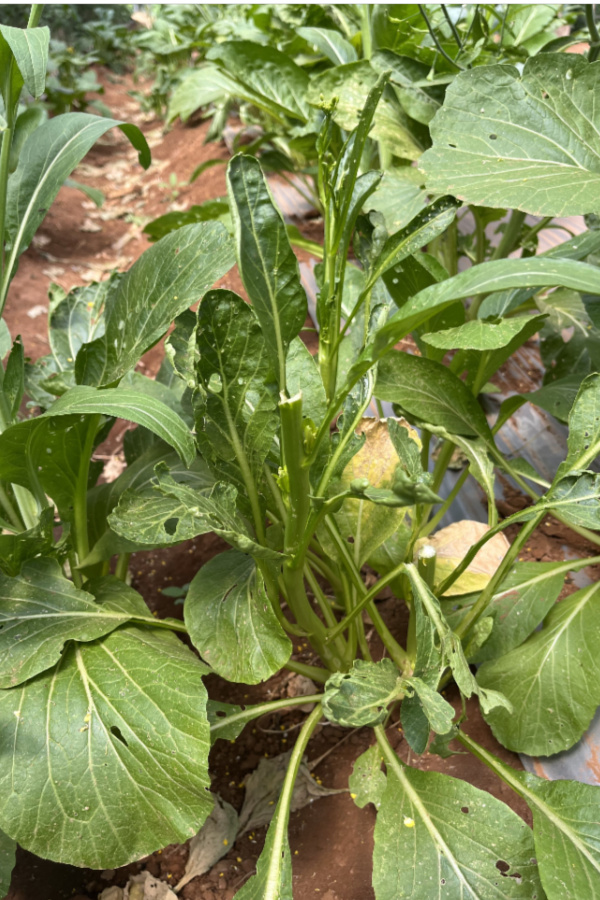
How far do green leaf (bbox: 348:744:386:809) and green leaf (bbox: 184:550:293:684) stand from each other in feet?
0.79

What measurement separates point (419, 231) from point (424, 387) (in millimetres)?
323

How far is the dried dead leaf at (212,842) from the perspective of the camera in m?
1.00

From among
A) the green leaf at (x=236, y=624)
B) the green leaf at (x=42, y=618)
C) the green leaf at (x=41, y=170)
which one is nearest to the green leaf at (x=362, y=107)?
the green leaf at (x=41, y=170)

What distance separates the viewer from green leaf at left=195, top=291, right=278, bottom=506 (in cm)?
84

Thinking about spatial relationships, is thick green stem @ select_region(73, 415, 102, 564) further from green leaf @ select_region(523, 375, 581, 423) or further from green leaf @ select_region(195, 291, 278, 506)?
green leaf @ select_region(523, 375, 581, 423)

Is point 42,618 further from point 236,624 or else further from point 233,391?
point 233,391

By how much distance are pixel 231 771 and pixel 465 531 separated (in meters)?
0.59

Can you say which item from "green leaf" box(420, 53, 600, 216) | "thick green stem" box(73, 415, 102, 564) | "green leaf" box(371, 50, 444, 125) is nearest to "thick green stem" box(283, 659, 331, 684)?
"thick green stem" box(73, 415, 102, 564)

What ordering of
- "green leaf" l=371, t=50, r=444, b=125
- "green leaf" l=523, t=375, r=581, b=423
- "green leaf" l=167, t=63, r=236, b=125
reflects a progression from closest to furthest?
1. "green leaf" l=523, t=375, r=581, b=423
2. "green leaf" l=371, t=50, r=444, b=125
3. "green leaf" l=167, t=63, r=236, b=125

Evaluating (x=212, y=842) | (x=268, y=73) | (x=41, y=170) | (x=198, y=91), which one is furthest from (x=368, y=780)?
(x=198, y=91)

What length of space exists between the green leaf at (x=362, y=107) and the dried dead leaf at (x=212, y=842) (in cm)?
131

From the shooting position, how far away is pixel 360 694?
82cm

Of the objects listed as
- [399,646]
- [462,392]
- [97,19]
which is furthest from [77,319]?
[97,19]

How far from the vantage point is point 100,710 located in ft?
2.89
